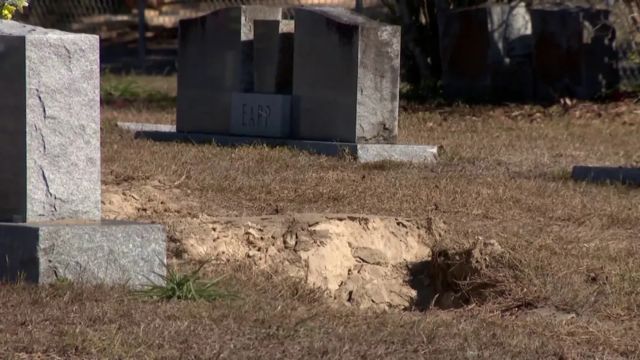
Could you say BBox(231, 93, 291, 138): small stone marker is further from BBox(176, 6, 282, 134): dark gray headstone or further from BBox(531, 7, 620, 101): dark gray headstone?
BBox(531, 7, 620, 101): dark gray headstone

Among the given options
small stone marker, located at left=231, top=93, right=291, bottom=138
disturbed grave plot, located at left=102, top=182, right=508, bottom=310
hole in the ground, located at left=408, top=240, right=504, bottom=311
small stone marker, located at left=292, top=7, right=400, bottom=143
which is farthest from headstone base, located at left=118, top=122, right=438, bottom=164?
hole in the ground, located at left=408, top=240, right=504, bottom=311

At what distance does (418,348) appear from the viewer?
5125mm

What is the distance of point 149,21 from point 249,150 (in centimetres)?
1504

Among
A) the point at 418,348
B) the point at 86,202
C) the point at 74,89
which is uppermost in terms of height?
the point at 74,89

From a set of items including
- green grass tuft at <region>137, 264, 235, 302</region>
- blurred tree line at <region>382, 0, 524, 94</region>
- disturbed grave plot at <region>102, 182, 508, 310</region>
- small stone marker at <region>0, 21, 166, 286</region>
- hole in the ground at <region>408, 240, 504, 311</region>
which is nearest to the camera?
green grass tuft at <region>137, 264, 235, 302</region>

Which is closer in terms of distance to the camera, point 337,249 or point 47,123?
point 47,123

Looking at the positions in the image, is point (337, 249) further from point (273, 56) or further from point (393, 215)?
point (273, 56)

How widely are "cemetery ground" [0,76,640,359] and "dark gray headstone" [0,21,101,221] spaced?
21.4 inches

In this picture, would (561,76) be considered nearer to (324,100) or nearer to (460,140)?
(460,140)

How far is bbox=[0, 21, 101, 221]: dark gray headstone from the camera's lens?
584 centimetres

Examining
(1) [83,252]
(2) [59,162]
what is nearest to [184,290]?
(1) [83,252]

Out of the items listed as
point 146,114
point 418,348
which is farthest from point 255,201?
point 146,114

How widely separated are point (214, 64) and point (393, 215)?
15.0 feet

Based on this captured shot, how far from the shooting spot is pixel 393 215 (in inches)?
321
